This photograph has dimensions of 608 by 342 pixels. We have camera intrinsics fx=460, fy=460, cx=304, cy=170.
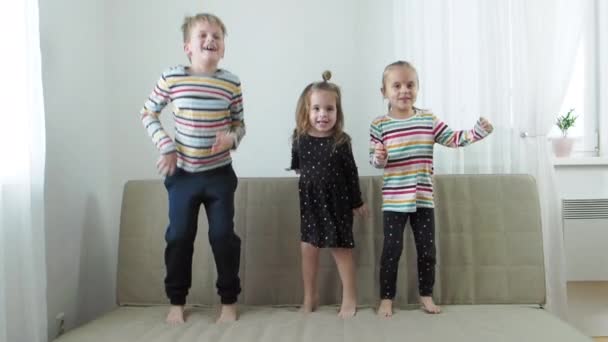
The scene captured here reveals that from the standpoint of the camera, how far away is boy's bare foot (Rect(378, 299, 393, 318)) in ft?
5.92

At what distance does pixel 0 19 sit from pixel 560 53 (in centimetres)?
225

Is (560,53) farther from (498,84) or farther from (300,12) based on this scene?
(300,12)

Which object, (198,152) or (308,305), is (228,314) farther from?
(198,152)

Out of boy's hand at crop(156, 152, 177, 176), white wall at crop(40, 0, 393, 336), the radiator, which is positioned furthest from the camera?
white wall at crop(40, 0, 393, 336)

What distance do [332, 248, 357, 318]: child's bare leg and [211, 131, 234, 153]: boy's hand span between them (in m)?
0.61

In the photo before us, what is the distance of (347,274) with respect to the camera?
6.20 ft

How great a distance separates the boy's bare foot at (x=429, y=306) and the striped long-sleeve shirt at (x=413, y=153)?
0.38 m

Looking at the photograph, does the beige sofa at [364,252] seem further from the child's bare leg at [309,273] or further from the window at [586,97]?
the window at [586,97]

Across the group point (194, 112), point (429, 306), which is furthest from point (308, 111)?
point (429, 306)

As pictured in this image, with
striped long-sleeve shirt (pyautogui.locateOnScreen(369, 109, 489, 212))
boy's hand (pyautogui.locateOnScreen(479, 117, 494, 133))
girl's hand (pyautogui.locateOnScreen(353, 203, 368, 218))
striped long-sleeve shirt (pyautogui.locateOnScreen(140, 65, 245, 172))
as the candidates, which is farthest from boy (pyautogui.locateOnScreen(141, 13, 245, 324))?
boy's hand (pyautogui.locateOnScreen(479, 117, 494, 133))

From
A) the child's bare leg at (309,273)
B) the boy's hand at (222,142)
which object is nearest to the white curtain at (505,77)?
the child's bare leg at (309,273)

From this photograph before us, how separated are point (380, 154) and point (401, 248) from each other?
1.31 feet

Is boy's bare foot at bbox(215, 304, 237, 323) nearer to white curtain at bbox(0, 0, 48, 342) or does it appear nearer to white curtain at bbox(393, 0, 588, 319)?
white curtain at bbox(0, 0, 48, 342)

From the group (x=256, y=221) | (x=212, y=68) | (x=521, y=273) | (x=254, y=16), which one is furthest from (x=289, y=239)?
(x=254, y=16)
